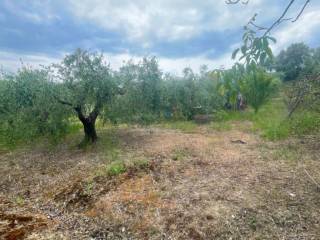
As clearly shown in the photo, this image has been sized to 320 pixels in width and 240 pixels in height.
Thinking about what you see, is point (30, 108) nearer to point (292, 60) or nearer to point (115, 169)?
point (115, 169)

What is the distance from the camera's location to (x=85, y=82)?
28.4 ft

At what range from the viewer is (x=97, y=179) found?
19.9ft

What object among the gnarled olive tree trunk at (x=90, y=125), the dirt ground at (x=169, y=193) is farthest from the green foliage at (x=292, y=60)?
the gnarled olive tree trunk at (x=90, y=125)

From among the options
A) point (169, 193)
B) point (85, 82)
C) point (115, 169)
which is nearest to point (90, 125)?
point (85, 82)

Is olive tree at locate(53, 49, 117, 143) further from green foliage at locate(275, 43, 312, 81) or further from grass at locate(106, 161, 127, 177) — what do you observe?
green foliage at locate(275, 43, 312, 81)

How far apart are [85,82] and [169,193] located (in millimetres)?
5015

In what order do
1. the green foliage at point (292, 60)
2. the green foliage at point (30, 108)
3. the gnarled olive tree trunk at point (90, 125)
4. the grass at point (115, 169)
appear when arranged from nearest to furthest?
the grass at point (115, 169), the green foliage at point (30, 108), the gnarled olive tree trunk at point (90, 125), the green foliage at point (292, 60)

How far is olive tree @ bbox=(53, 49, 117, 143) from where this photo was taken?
8555 millimetres

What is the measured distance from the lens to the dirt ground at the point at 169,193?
4.18m

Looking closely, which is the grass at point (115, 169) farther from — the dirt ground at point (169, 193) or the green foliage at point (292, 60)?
the green foliage at point (292, 60)

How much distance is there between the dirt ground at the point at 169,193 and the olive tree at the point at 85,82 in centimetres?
162

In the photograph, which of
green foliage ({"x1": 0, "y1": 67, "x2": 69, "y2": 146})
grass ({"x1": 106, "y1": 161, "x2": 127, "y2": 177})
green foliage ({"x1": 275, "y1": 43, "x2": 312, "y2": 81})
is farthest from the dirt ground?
green foliage ({"x1": 275, "y1": 43, "x2": 312, "y2": 81})

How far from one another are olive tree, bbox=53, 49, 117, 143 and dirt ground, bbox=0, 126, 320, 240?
162 centimetres

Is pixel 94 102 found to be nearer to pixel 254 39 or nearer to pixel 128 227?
pixel 128 227
